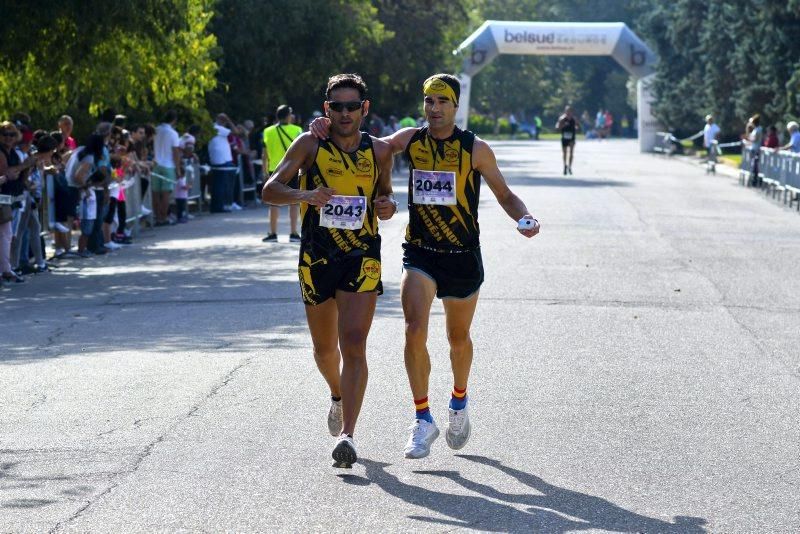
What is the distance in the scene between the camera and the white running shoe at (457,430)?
7.61 meters

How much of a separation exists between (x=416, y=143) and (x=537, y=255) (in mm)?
11021

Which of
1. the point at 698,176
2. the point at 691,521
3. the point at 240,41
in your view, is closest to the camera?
→ the point at 691,521

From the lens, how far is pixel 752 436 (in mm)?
8008

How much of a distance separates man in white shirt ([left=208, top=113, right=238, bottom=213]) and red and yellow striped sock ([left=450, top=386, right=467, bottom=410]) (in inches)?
808

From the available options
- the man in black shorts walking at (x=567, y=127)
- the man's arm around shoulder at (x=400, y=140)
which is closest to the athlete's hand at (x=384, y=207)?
the man's arm around shoulder at (x=400, y=140)

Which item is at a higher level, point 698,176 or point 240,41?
point 240,41

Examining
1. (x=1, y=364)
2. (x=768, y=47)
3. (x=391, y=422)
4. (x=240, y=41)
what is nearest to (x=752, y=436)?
(x=391, y=422)

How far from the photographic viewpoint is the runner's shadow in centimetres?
615

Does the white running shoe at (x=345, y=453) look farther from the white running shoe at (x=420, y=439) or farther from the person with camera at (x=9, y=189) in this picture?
the person with camera at (x=9, y=189)

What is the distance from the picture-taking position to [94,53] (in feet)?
64.0

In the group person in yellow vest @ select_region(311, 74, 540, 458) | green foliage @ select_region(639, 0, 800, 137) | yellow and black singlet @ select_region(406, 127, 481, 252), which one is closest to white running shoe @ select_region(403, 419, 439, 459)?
person in yellow vest @ select_region(311, 74, 540, 458)

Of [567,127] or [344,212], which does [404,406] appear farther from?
[567,127]

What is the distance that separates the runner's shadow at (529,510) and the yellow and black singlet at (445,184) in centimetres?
123

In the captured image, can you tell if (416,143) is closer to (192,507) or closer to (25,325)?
(192,507)
